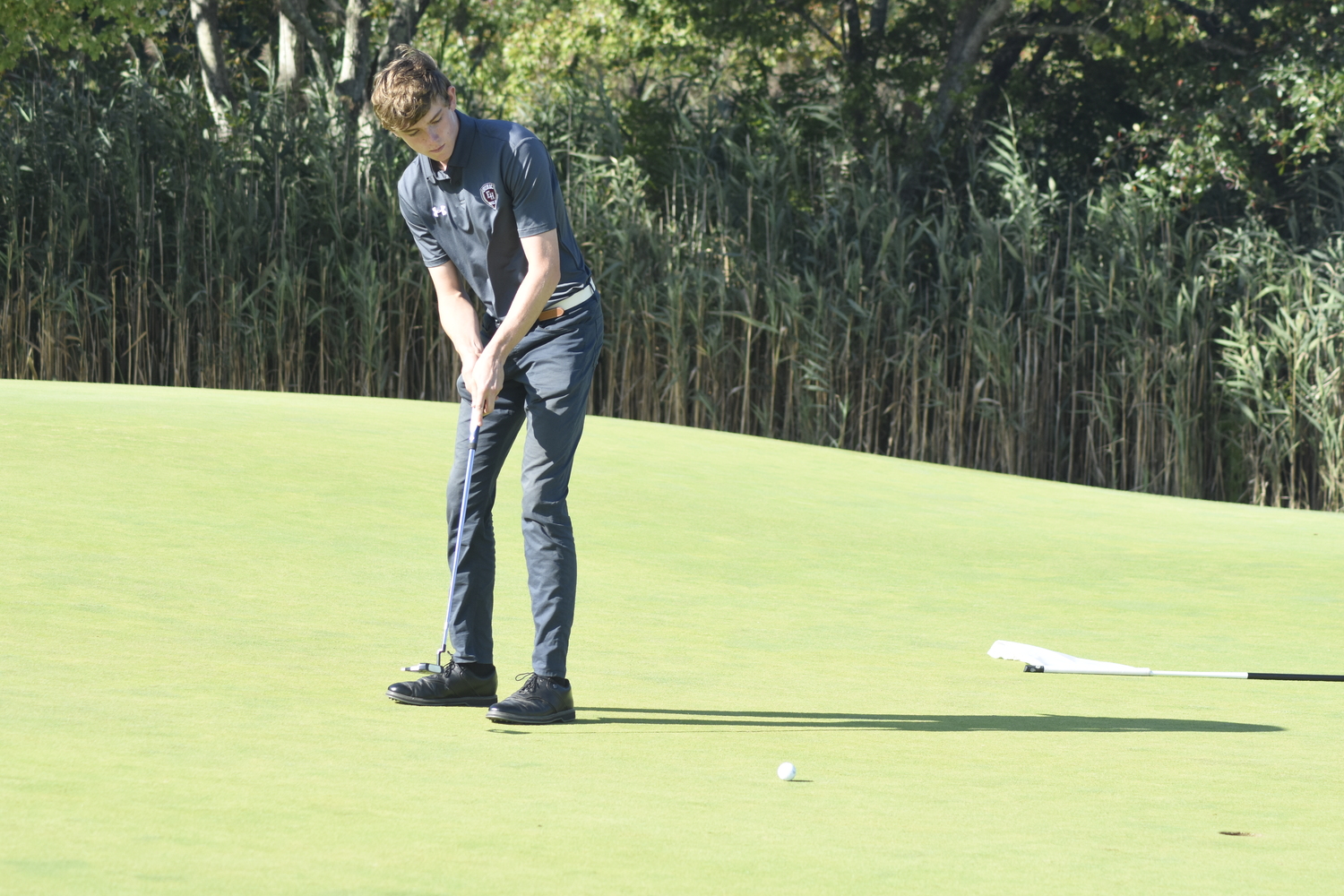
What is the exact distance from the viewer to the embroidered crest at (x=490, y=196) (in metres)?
3.96

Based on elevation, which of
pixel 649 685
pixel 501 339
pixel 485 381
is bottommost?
pixel 649 685

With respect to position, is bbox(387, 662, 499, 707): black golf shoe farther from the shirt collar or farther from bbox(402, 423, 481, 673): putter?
the shirt collar

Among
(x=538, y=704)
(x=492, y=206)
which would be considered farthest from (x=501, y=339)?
(x=538, y=704)

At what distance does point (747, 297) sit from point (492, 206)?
8.82m

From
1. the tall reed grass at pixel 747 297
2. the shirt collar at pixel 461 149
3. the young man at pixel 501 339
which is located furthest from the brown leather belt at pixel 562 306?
the tall reed grass at pixel 747 297

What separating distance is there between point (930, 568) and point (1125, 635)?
127 cm

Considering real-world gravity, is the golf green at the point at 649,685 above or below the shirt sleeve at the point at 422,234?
below

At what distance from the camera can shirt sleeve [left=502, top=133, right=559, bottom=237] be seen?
3922 millimetres

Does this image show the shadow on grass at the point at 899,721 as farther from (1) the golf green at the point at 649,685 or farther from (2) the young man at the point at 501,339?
(2) the young man at the point at 501,339

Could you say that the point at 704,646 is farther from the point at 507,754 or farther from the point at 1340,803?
the point at 1340,803

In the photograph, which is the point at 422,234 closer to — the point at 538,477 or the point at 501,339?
the point at 501,339

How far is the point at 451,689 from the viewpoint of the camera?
4066 mm

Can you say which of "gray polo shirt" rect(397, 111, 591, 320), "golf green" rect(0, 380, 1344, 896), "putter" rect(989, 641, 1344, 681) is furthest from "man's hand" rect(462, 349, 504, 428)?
"putter" rect(989, 641, 1344, 681)

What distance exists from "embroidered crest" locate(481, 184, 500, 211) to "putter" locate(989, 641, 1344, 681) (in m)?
2.10
